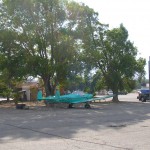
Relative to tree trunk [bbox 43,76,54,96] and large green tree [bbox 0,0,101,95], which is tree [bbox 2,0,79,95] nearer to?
large green tree [bbox 0,0,101,95]

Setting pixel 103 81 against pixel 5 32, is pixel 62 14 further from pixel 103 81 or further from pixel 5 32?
pixel 103 81

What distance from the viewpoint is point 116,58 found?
42812 mm

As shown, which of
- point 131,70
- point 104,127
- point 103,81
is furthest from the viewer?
point 103,81

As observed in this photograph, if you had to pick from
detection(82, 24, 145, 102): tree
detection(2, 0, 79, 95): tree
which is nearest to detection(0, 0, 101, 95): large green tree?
detection(2, 0, 79, 95): tree

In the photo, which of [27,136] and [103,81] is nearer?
[27,136]

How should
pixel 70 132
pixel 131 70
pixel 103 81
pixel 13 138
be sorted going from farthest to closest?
pixel 103 81
pixel 131 70
pixel 70 132
pixel 13 138

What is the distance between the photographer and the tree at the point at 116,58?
42.2 m

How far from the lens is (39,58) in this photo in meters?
33.4

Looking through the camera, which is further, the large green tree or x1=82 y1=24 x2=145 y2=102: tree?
x1=82 y1=24 x2=145 y2=102: tree

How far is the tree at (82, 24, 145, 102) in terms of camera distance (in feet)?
139

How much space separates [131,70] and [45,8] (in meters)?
13.3

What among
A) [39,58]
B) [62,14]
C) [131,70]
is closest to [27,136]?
[39,58]

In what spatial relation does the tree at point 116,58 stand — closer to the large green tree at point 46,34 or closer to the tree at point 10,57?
the large green tree at point 46,34

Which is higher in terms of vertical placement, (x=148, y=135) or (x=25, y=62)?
(x=25, y=62)
